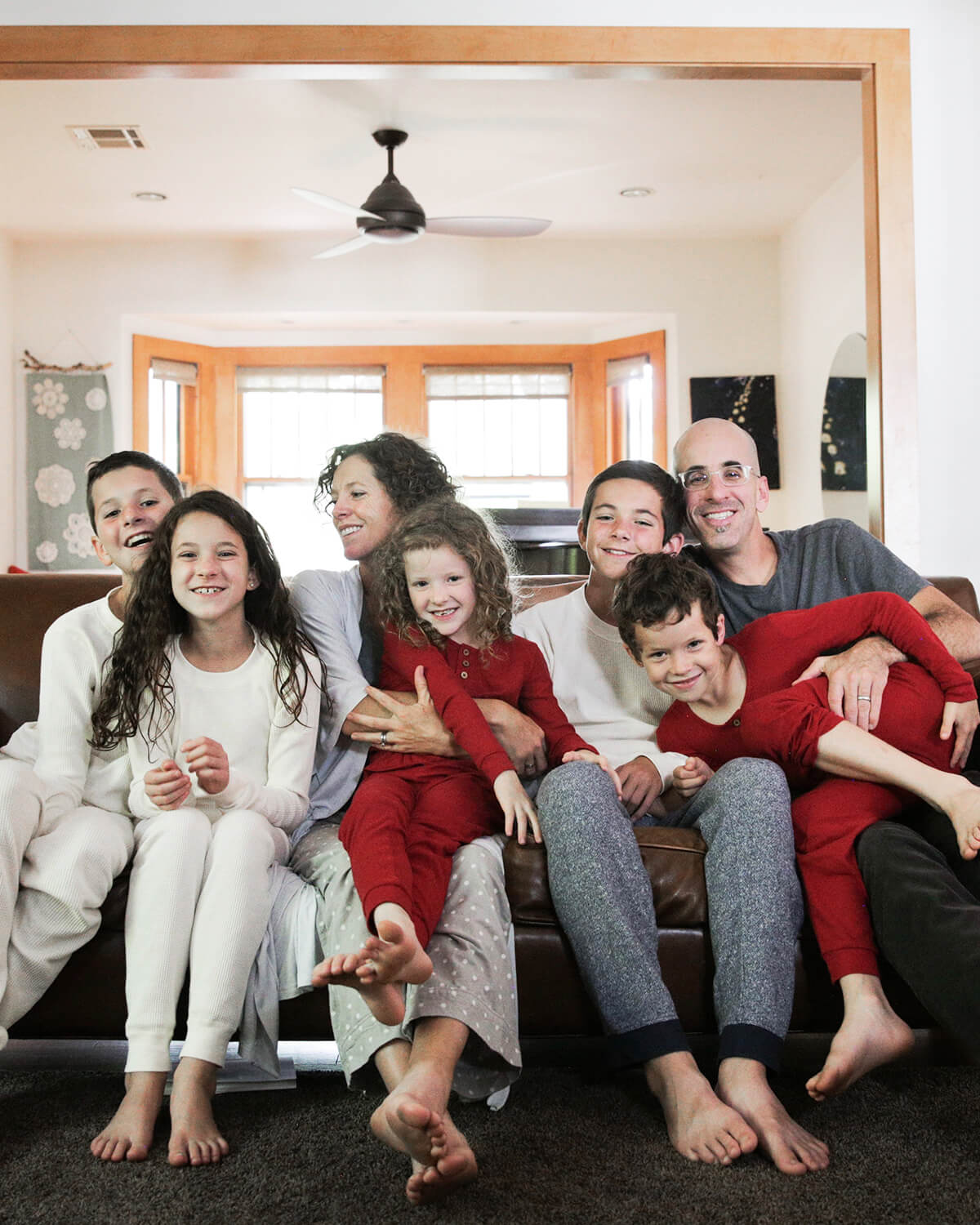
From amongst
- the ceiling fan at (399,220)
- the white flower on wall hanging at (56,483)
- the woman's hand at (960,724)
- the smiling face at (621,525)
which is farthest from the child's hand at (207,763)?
the white flower on wall hanging at (56,483)

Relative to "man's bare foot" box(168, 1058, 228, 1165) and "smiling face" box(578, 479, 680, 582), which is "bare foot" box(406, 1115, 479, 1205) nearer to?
"man's bare foot" box(168, 1058, 228, 1165)

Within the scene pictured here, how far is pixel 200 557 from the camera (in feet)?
5.95

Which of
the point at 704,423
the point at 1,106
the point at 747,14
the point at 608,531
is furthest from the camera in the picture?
the point at 1,106

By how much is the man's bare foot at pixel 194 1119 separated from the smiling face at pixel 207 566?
0.68 metres

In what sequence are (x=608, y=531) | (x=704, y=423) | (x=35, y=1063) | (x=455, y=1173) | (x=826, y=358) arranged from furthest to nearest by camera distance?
(x=826, y=358), (x=704, y=423), (x=608, y=531), (x=35, y=1063), (x=455, y=1173)

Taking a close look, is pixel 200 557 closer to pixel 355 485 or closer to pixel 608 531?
pixel 355 485

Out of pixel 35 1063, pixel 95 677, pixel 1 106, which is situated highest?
pixel 1 106

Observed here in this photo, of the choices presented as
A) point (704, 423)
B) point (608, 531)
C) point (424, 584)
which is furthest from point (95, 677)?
point (704, 423)

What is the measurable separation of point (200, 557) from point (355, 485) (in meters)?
0.36

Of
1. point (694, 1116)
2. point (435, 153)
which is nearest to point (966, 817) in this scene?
point (694, 1116)

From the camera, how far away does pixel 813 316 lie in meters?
5.93

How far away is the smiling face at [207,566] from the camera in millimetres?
1804

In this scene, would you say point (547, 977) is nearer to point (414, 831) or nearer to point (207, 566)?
point (414, 831)

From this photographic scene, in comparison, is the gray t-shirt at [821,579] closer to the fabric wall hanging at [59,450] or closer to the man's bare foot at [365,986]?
the man's bare foot at [365,986]
